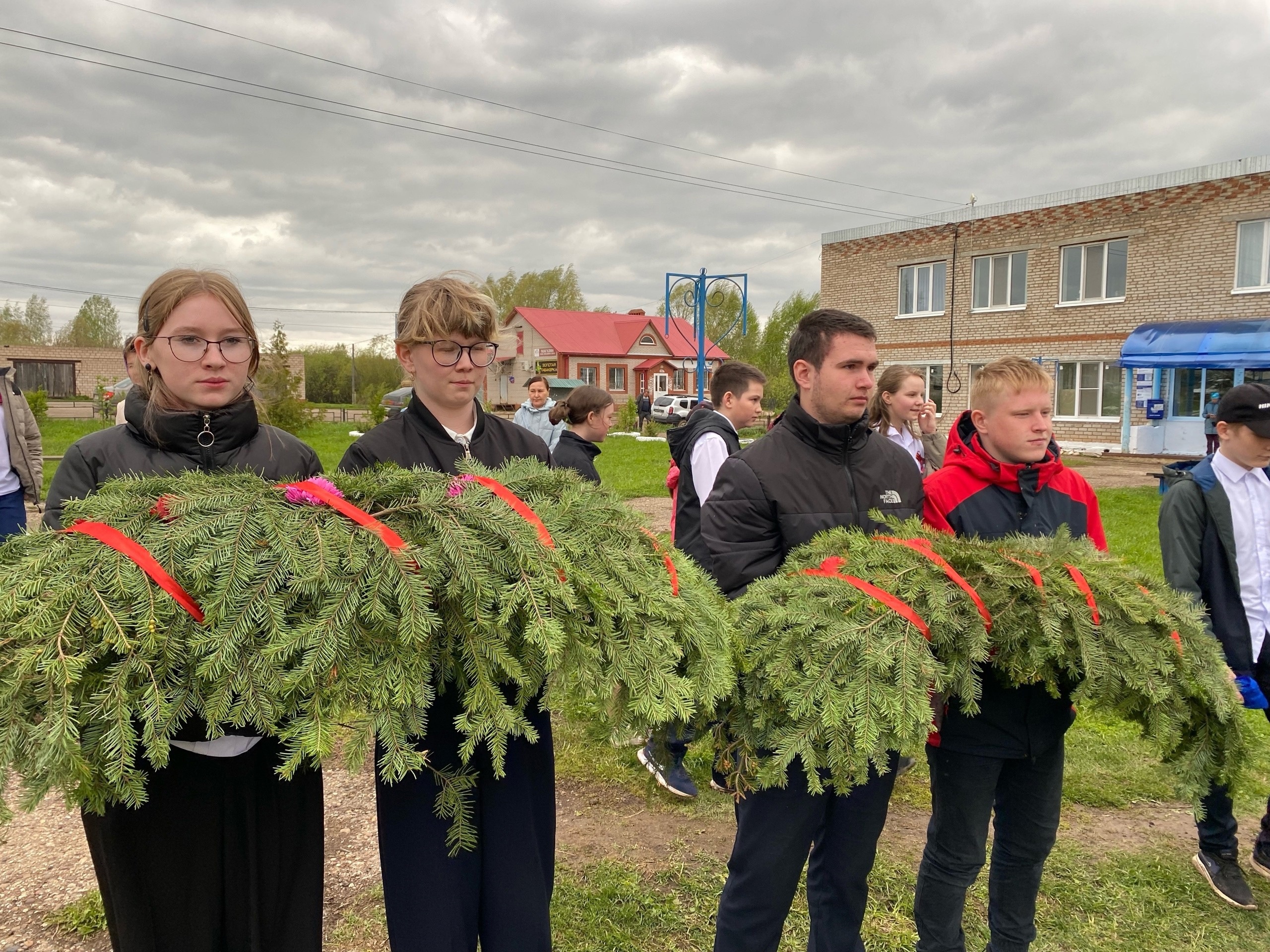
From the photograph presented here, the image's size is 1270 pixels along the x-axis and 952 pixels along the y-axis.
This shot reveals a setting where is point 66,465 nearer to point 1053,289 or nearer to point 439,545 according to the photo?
point 439,545

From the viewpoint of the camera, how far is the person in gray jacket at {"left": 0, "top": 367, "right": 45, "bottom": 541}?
5.69 metres

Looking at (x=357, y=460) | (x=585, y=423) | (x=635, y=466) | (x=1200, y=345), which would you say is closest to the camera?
(x=357, y=460)

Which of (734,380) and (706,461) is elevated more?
(734,380)

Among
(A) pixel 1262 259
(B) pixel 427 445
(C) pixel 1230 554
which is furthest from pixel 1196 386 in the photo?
(B) pixel 427 445

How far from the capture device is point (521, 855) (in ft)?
6.44

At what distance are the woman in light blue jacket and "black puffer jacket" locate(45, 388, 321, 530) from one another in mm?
4421

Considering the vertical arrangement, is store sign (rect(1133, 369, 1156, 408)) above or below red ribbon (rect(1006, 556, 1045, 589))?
above

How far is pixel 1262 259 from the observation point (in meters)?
19.7

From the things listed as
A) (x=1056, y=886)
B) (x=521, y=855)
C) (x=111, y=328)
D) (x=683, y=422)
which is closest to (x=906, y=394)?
(x=683, y=422)

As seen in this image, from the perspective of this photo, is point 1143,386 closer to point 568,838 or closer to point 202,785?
point 568,838

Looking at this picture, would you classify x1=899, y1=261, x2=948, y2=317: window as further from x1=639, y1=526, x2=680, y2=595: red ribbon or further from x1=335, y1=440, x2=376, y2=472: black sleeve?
x1=335, y1=440, x2=376, y2=472: black sleeve

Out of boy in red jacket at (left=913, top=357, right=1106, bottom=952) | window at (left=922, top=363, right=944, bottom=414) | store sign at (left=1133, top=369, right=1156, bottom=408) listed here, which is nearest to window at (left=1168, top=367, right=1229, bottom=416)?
store sign at (left=1133, top=369, right=1156, bottom=408)

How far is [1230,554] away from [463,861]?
10.1 ft

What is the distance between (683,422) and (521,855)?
2.71m
